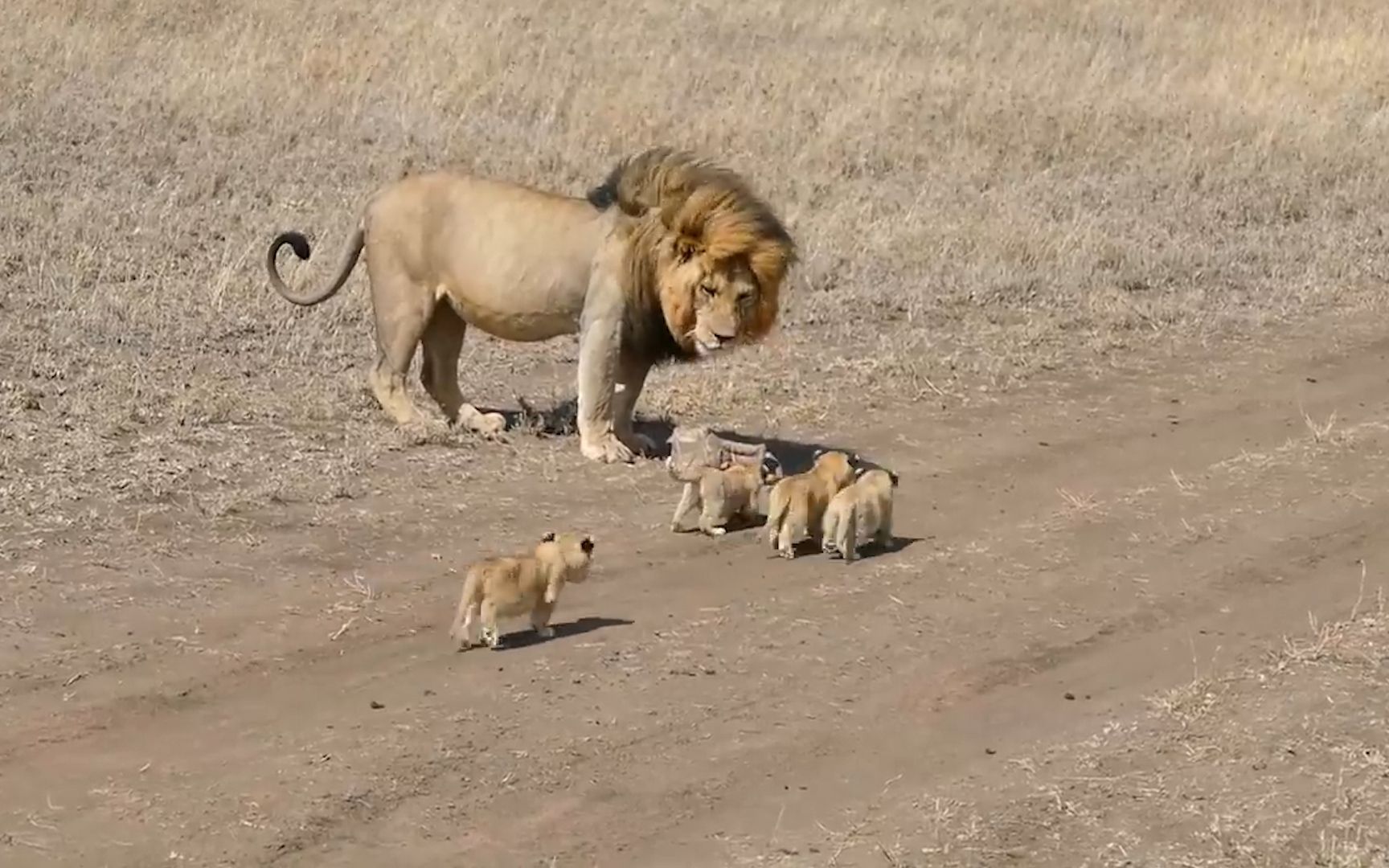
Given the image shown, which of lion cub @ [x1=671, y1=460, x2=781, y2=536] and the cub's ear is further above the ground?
the cub's ear

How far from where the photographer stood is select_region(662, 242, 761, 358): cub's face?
8953 mm

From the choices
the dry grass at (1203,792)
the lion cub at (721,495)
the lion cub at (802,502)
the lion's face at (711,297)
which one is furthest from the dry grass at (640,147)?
the dry grass at (1203,792)

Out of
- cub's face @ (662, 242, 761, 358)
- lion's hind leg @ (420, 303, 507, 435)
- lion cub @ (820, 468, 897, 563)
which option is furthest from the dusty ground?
cub's face @ (662, 242, 761, 358)

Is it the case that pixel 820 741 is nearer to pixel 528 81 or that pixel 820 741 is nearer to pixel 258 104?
pixel 258 104

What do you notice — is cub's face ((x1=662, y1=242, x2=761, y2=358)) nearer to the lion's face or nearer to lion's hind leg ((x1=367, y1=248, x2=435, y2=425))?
the lion's face

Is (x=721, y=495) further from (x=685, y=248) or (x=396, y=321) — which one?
(x=396, y=321)

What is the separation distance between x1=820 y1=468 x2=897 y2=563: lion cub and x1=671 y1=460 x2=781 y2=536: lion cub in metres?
0.38

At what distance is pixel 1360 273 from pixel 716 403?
5.92m

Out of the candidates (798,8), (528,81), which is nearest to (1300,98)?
(798,8)

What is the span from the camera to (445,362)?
995cm

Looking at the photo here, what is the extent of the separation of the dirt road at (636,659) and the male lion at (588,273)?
0.51 metres

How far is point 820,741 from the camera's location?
6109 millimetres

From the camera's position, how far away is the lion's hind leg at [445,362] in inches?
390

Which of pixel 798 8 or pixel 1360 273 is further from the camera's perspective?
pixel 798 8
